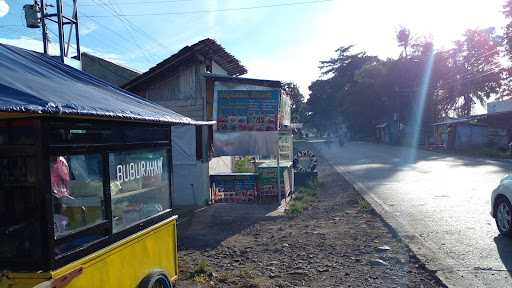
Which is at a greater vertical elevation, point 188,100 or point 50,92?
point 188,100

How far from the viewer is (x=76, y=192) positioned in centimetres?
349

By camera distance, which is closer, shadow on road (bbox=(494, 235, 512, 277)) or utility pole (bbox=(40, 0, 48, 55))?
shadow on road (bbox=(494, 235, 512, 277))

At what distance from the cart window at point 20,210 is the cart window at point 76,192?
0.43 feet

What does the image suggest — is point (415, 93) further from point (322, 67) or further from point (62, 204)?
point (62, 204)

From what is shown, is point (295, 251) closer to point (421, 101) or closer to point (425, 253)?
point (425, 253)

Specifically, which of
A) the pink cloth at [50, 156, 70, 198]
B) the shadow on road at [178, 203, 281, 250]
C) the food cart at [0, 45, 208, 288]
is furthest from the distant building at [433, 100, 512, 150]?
the pink cloth at [50, 156, 70, 198]

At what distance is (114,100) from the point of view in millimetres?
3953

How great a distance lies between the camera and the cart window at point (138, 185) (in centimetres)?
393

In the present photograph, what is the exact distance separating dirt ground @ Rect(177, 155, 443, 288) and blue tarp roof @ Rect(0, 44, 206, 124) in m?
2.65

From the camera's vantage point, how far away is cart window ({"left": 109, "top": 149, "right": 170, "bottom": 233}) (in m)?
3.93

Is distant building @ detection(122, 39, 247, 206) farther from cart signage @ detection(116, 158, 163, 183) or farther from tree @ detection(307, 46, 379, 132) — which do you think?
tree @ detection(307, 46, 379, 132)

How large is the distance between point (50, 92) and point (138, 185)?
4.89ft

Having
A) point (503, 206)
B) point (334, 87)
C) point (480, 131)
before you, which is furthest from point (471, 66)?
point (503, 206)

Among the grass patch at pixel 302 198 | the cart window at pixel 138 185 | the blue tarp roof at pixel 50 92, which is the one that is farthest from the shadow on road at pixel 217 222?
the blue tarp roof at pixel 50 92
